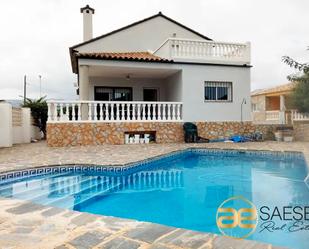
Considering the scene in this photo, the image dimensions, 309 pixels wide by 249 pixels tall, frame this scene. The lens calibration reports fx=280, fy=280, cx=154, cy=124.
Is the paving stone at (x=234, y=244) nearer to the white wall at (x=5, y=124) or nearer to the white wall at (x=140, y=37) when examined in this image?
the white wall at (x=5, y=124)

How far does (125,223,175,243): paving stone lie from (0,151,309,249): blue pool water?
1.35m

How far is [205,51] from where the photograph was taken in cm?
1664

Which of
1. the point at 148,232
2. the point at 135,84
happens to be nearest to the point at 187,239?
the point at 148,232

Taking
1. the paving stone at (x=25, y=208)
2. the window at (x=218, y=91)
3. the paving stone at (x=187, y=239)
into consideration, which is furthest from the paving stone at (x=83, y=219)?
the window at (x=218, y=91)

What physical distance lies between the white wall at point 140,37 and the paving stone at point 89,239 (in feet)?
56.5

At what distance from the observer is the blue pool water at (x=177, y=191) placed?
5.31 meters

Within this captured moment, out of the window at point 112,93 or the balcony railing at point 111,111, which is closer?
the balcony railing at point 111,111

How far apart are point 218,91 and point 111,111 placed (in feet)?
22.0

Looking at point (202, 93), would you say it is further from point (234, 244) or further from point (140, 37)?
point (234, 244)

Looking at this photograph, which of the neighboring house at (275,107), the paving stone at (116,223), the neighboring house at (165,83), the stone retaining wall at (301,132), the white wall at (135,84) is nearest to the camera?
the paving stone at (116,223)

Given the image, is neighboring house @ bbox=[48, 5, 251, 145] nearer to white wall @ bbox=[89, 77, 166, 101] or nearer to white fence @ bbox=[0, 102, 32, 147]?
white wall @ bbox=[89, 77, 166, 101]

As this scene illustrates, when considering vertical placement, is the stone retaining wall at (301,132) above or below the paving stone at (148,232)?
above

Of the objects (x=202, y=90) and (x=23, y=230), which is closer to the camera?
(x=23, y=230)

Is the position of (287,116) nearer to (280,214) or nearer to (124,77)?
(124,77)
